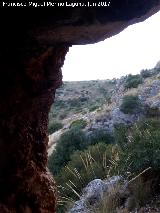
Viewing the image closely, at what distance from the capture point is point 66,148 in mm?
20609

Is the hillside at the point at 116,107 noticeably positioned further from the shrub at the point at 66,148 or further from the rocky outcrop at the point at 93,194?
the rocky outcrop at the point at 93,194

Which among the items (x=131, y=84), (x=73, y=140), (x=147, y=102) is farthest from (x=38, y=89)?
(x=131, y=84)

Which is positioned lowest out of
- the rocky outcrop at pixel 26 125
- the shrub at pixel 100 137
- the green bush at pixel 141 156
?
the shrub at pixel 100 137

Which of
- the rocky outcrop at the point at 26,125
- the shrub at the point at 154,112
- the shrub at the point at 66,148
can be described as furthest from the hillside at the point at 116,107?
the rocky outcrop at the point at 26,125

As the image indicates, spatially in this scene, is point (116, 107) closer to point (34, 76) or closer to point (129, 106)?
point (129, 106)

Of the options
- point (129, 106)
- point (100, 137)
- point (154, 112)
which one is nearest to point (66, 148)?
point (100, 137)

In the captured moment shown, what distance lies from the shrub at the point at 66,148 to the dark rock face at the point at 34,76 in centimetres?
1335

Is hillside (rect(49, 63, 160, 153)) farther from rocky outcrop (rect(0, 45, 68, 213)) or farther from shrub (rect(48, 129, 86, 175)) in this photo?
rocky outcrop (rect(0, 45, 68, 213))

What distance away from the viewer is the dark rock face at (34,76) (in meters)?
3.72

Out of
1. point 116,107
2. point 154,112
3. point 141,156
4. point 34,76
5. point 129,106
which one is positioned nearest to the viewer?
point 34,76

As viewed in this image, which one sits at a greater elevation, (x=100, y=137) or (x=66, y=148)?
(x=100, y=137)

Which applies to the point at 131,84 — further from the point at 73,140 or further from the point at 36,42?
the point at 36,42

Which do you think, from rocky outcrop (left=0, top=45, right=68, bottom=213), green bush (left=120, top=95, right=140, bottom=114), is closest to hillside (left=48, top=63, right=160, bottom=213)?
green bush (left=120, top=95, right=140, bottom=114)

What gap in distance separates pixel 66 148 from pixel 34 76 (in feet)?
54.0
